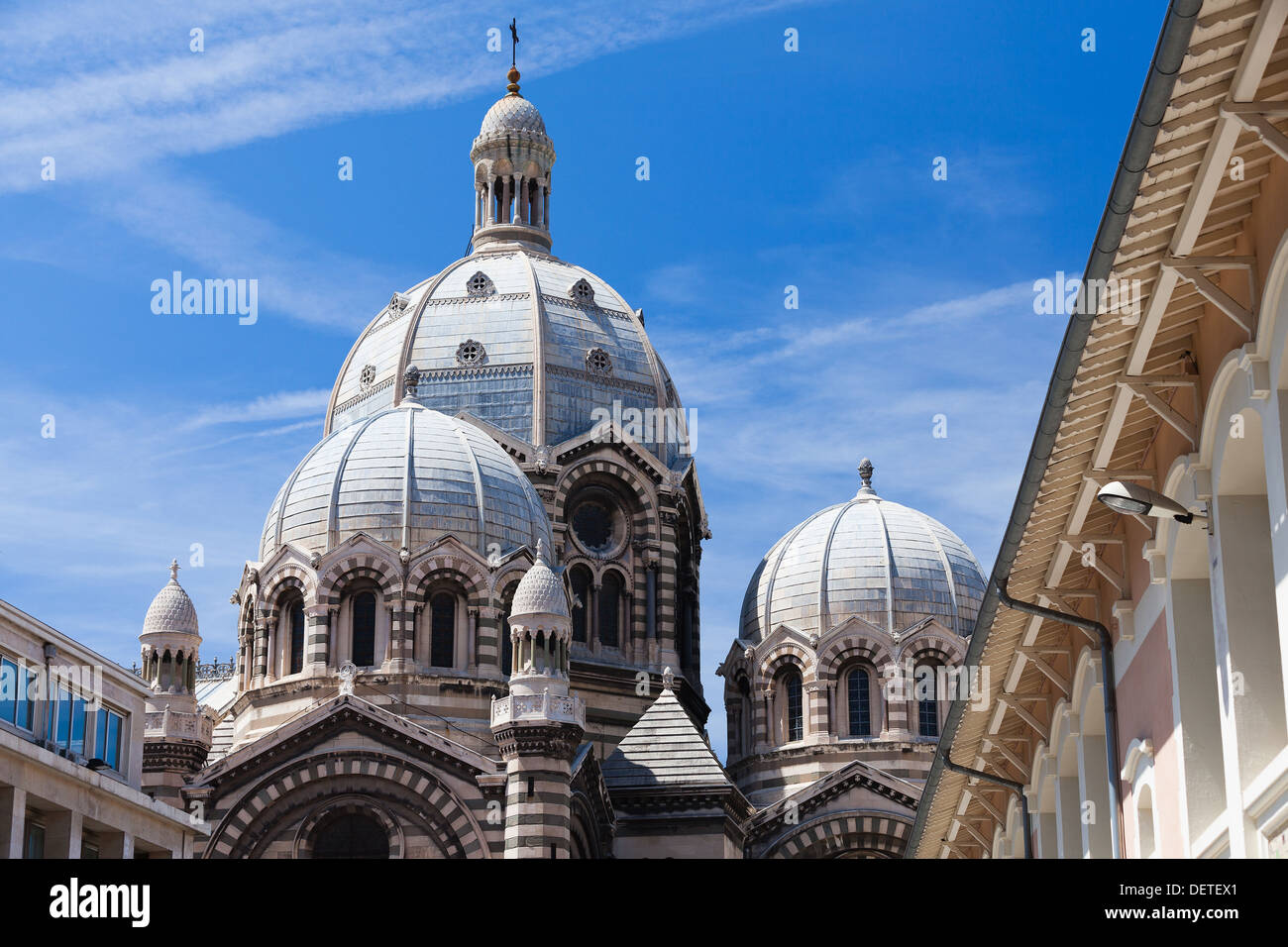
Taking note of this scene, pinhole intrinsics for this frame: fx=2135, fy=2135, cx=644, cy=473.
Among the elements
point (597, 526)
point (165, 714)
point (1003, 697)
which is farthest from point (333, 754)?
point (1003, 697)

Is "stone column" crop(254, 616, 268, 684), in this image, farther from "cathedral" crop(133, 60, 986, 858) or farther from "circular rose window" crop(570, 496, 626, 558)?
"circular rose window" crop(570, 496, 626, 558)

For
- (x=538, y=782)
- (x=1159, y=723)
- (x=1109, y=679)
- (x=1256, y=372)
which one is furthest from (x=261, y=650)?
(x=1256, y=372)

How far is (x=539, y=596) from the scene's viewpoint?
47.5 m

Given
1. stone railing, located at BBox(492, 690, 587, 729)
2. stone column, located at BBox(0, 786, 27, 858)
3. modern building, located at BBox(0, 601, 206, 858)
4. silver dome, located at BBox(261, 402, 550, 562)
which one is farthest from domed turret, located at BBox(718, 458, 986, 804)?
stone column, located at BBox(0, 786, 27, 858)

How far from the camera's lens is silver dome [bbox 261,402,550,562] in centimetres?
5166

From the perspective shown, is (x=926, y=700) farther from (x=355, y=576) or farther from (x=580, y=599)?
(x=355, y=576)

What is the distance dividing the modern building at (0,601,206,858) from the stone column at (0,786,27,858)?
1 cm

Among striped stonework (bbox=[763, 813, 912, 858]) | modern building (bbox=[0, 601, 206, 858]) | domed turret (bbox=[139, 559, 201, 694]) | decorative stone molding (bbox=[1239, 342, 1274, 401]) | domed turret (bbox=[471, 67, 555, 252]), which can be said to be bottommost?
decorative stone molding (bbox=[1239, 342, 1274, 401])

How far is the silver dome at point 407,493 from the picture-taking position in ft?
169

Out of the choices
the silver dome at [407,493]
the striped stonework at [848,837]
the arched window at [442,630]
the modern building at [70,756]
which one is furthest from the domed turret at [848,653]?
the modern building at [70,756]

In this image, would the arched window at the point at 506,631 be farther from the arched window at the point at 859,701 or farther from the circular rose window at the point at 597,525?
the arched window at the point at 859,701

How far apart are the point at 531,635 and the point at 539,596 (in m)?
0.96

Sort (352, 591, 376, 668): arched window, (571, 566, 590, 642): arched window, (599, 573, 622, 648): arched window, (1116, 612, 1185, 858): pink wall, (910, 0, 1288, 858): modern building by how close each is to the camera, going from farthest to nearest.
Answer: (599, 573, 622, 648): arched window
(571, 566, 590, 642): arched window
(352, 591, 376, 668): arched window
(1116, 612, 1185, 858): pink wall
(910, 0, 1288, 858): modern building
